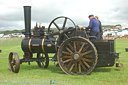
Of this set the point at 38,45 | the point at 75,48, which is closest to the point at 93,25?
the point at 75,48

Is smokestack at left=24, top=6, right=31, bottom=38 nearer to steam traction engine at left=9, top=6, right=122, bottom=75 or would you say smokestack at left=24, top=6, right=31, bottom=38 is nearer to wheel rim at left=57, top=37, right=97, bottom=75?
steam traction engine at left=9, top=6, right=122, bottom=75

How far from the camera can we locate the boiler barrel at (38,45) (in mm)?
6984

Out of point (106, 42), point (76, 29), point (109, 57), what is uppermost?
point (76, 29)

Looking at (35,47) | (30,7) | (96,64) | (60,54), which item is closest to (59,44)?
(60,54)

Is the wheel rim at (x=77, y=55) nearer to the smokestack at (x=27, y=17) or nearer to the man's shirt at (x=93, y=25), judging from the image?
the man's shirt at (x=93, y=25)

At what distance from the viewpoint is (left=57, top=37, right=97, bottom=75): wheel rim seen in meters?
6.06

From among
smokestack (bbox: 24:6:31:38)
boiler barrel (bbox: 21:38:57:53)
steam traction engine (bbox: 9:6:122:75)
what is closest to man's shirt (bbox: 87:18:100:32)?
steam traction engine (bbox: 9:6:122:75)

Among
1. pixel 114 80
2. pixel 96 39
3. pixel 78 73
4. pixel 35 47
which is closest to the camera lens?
pixel 114 80

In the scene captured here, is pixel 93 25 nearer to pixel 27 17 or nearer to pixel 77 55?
pixel 77 55

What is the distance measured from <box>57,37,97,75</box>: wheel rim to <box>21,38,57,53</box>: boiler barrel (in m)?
0.65

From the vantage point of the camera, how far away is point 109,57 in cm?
617

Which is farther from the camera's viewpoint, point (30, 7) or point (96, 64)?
point (30, 7)

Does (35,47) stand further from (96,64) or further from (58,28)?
(96,64)

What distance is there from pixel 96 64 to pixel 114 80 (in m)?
1.01
